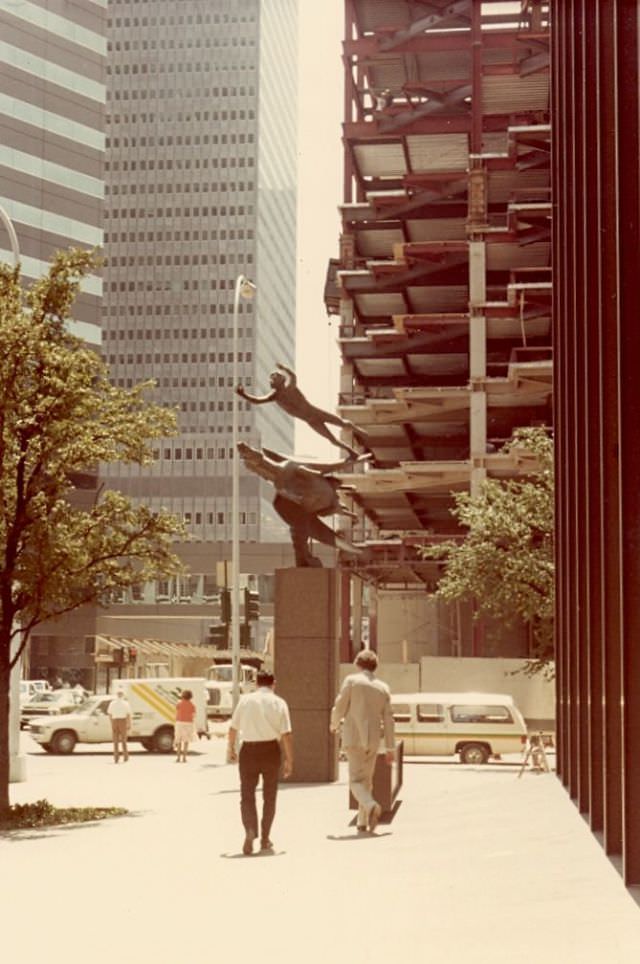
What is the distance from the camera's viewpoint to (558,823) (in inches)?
567

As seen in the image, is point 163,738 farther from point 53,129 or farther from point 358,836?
point 53,129

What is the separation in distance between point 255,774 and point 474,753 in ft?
72.4

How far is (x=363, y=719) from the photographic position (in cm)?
1405

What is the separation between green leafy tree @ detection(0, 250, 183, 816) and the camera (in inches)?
768

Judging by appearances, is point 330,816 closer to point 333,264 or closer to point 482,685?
point 482,685

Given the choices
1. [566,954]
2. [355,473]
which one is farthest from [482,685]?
[566,954]

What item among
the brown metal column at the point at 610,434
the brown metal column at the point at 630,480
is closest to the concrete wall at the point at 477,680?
the brown metal column at the point at 610,434

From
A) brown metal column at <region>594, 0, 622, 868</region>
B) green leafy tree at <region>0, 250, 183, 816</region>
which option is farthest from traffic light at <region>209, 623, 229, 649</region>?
brown metal column at <region>594, 0, 622, 868</region>

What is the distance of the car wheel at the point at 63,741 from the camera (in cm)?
3925

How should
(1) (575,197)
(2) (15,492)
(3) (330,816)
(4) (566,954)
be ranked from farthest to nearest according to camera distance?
(2) (15,492) < (3) (330,816) < (1) (575,197) < (4) (566,954)

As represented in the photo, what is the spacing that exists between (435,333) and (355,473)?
22.8ft

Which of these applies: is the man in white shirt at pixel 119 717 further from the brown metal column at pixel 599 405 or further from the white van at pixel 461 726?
the brown metal column at pixel 599 405

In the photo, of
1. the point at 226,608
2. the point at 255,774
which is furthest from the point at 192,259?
the point at 255,774

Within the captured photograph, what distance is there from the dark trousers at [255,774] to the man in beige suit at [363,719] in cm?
92
